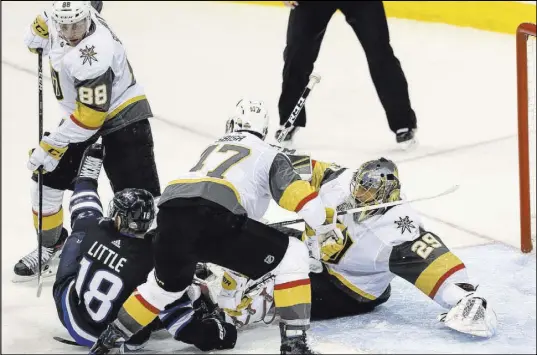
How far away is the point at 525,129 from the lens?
16.0 feet

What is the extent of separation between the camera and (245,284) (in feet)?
14.0

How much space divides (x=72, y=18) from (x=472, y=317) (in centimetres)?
160

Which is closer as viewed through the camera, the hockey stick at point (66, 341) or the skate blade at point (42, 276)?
the hockey stick at point (66, 341)

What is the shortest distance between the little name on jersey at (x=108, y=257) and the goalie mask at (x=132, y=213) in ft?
0.25

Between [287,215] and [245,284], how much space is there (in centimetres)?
117

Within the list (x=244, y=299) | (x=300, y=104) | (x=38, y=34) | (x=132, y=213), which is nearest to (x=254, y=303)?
(x=244, y=299)

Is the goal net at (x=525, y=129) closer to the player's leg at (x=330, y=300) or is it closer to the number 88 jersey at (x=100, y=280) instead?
the player's leg at (x=330, y=300)

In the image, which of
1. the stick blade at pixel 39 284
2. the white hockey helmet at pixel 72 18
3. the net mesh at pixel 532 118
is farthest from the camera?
the net mesh at pixel 532 118

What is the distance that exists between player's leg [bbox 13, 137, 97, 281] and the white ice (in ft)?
0.23

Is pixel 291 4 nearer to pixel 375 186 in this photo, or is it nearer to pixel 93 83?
pixel 93 83

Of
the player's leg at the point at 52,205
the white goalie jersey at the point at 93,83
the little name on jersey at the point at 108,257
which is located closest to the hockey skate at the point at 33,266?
the player's leg at the point at 52,205

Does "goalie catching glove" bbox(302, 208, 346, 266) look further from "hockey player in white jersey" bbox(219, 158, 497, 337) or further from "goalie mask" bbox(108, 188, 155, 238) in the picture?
"goalie mask" bbox(108, 188, 155, 238)

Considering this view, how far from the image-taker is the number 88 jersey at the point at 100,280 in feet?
13.1

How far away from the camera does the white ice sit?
4.27 metres
